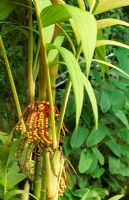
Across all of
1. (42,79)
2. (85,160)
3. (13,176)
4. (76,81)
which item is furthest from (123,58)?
(76,81)

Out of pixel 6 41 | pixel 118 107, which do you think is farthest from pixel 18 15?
pixel 118 107

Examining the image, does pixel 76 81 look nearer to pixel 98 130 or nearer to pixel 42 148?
pixel 42 148

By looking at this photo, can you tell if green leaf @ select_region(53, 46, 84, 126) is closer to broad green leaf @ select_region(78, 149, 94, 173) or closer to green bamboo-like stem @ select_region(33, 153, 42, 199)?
green bamboo-like stem @ select_region(33, 153, 42, 199)

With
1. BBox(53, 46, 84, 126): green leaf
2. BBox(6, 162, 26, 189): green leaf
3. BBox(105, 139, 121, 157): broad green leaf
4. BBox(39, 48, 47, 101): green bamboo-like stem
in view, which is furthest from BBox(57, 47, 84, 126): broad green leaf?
BBox(105, 139, 121, 157): broad green leaf

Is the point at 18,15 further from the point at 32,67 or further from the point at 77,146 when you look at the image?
the point at 32,67

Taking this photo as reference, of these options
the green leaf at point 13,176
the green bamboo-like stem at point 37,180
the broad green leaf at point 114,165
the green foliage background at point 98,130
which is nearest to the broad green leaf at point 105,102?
the green foliage background at point 98,130

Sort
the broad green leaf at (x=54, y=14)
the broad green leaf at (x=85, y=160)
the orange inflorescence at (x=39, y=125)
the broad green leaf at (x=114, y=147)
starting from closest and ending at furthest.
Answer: the broad green leaf at (x=54, y=14) → the orange inflorescence at (x=39, y=125) → the broad green leaf at (x=85, y=160) → the broad green leaf at (x=114, y=147)

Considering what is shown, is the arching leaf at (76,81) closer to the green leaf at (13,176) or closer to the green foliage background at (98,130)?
the green leaf at (13,176)

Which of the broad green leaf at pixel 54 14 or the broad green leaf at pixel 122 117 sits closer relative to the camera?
the broad green leaf at pixel 54 14
